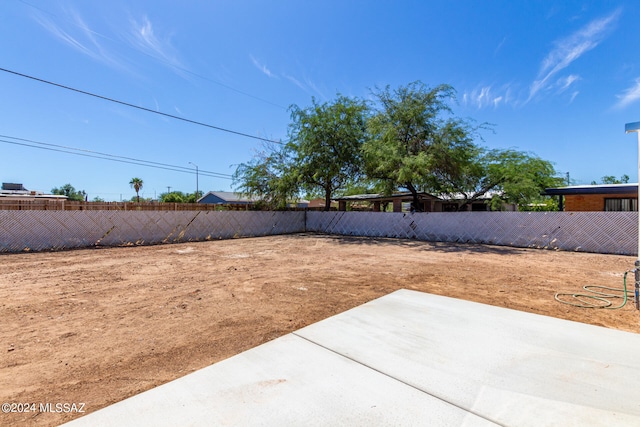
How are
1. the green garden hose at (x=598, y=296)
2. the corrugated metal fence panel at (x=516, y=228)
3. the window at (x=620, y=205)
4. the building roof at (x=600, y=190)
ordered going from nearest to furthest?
1. the green garden hose at (x=598, y=296)
2. the corrugated metal fence panel at (x=516, y=228)
3. the building roof at (x=600, y=190)
4. the window at (x=620, y=205)

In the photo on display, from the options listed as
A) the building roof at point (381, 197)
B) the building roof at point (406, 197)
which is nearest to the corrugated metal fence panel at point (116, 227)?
the building roof at point (381, 197)

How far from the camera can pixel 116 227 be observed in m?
13.8

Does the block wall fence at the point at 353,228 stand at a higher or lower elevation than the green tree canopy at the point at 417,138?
lower

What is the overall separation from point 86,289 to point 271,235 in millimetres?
13903

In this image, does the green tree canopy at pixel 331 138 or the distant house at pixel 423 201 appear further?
the distant house at pixel 423 201

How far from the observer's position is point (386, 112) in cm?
1564

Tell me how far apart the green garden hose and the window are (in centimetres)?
1193

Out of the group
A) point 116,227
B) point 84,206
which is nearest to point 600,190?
point 116,227

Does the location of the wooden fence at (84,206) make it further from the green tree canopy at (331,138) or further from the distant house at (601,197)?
the distant house at (601,197)

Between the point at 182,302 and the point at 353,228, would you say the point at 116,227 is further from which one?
→ the point at 353,228

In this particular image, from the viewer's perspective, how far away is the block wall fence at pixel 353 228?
11227mm

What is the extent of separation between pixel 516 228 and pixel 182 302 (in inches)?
538

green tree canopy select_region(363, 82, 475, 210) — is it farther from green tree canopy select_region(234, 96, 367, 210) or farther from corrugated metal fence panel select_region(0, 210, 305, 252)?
corrugated metal fence panel select_region(0, 210, 305, 252)

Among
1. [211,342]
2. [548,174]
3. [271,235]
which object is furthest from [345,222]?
[211,342]
